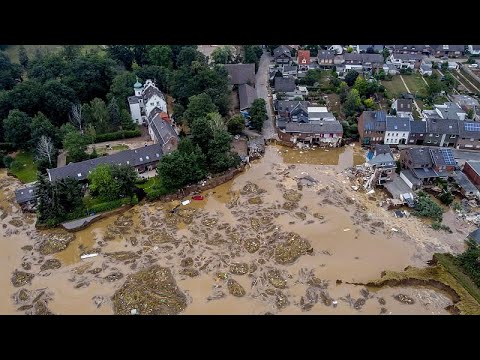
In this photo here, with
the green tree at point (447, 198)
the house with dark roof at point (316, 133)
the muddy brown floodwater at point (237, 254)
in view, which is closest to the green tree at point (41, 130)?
the muddy brown floodwater at point (237, 254)

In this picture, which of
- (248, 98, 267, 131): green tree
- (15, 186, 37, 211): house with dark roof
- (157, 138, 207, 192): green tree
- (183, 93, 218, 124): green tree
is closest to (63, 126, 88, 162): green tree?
(15, 186, 37, 211): house with dark roof

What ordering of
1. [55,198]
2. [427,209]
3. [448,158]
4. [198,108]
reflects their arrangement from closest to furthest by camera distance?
[55,198] < [427,209] < [448,158] < [198,108]

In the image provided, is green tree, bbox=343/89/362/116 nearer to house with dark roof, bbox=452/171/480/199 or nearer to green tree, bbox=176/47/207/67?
house with dark roof, bbox=452/171/480/199

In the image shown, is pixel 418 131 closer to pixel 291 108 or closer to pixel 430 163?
pixel 430 163

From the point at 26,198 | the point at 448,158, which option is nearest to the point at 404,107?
the point at 448,158

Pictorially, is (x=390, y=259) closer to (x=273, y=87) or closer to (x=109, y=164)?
(x=109, y=164)

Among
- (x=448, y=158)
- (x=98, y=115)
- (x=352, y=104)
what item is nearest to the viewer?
(x=448, y=158)
